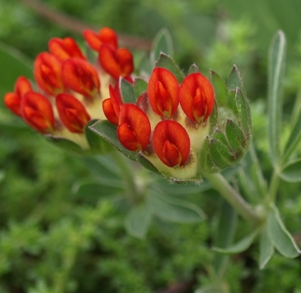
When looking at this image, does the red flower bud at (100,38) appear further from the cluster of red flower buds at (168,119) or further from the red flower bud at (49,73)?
the cluster of red flower buds at (168,119)

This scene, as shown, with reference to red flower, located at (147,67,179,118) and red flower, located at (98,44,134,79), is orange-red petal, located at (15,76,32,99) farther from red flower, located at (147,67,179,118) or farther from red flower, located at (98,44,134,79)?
red flower, located at (147,67,179,118)

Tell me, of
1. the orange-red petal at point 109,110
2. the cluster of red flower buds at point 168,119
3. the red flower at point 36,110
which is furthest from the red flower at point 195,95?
the red flower at point 36,110

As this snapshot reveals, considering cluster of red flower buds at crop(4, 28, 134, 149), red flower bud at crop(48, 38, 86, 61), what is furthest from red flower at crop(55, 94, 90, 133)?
red flower bud at crop(48, 38, 86, 61)

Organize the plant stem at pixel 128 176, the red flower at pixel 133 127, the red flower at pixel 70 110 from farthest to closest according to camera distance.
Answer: the plant stem at pixel 128 176 → the red flower at pixel 70 110 → the red flower at pixel 133 127

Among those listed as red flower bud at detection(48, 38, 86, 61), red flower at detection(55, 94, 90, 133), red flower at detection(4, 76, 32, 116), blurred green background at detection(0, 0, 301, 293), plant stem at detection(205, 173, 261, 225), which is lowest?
blurred green background at detection(0, 0, 301, 293)

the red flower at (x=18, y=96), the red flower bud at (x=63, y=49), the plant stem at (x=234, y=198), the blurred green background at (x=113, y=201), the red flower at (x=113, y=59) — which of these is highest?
the red flower at (x=113, y=59)

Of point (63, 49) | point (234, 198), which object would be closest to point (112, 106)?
point (63, 49)
